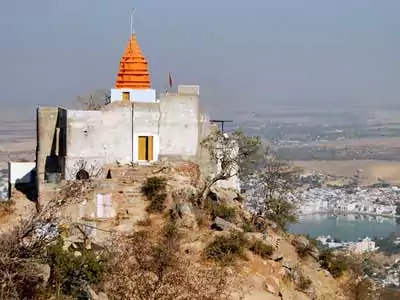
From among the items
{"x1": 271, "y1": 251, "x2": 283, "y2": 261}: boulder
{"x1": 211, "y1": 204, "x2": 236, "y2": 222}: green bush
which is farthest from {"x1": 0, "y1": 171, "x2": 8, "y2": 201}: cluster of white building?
{"x1": 271, "y1": 251, "x2": 283, "y2": 261}: boulder

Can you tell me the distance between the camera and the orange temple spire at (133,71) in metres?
24.4

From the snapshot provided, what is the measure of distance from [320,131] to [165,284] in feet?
467

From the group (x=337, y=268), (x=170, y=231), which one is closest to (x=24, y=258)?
(x=170, y=231)

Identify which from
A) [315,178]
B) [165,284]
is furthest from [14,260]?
[315,178]

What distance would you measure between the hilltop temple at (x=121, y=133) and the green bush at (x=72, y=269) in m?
7.61

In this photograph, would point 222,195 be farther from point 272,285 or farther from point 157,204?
point 272,285

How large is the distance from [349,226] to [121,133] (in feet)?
170

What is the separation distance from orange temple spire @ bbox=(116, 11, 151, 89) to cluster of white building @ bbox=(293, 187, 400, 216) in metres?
48.8

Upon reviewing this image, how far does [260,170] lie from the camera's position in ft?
79.0

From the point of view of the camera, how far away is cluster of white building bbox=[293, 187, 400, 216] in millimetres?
77912

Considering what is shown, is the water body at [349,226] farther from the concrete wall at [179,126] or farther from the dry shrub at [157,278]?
the dry shrub at [157,278]

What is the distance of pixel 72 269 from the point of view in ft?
47.0

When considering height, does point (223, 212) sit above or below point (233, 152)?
below

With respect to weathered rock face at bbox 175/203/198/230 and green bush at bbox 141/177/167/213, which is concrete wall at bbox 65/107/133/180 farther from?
weathered rock face at bbox 175/203/198/230
